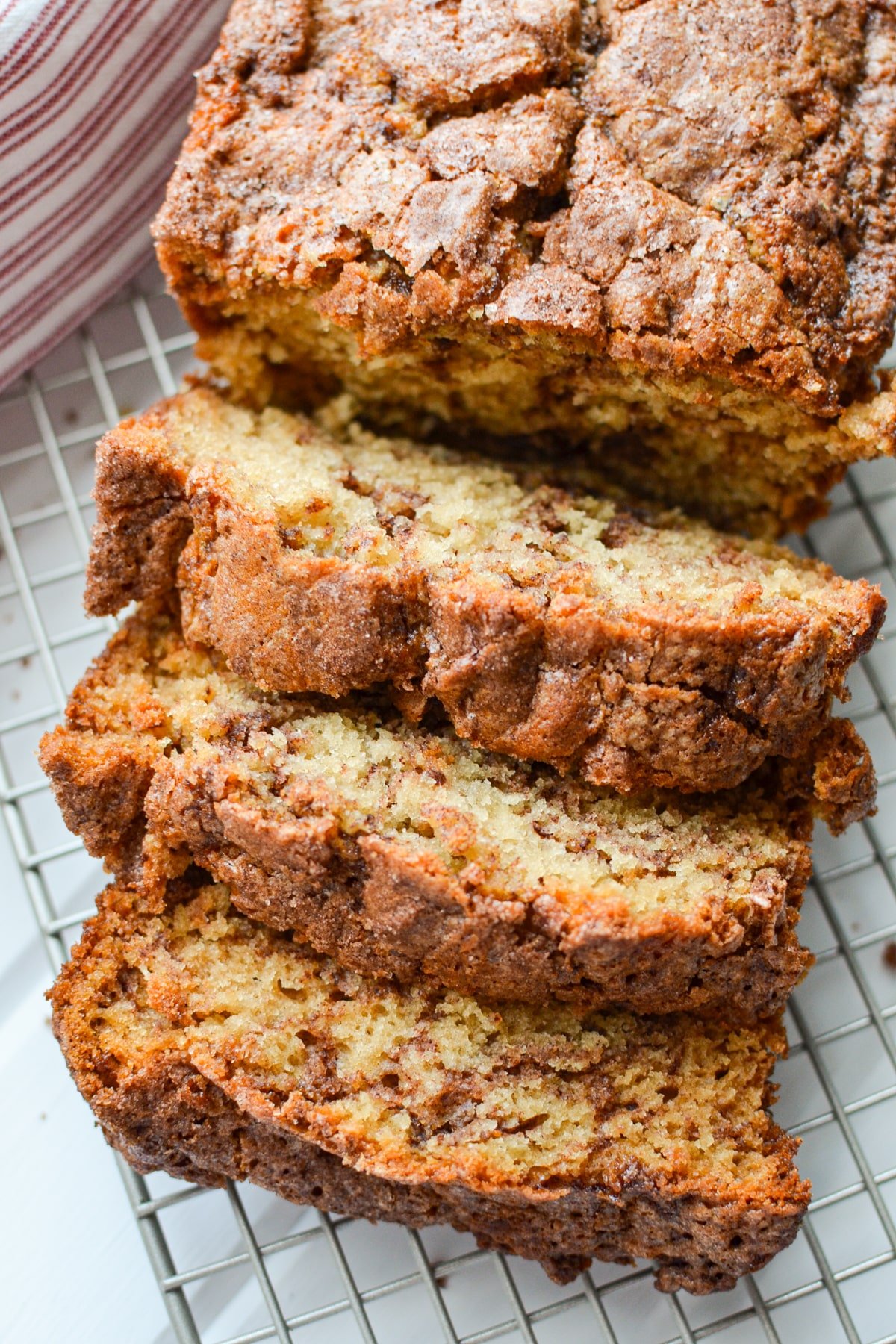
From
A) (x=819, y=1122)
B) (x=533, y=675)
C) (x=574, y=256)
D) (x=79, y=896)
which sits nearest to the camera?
(x=533, y=675)

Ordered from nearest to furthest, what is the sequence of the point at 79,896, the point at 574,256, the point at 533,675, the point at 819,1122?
the point at 533,675 → the point at 574,256 → the point at 819,1122 → the point at 79,896

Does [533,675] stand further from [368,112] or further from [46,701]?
[46,701]

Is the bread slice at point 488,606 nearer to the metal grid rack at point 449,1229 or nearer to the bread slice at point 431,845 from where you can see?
the bread slice at point 431,845

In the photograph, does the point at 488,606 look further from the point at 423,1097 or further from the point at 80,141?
the point at 80,141

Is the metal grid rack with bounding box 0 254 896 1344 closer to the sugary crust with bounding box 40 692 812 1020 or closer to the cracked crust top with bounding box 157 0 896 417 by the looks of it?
the sugary crust with bounding box 40 692 812 1020

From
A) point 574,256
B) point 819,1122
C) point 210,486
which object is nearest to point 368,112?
point 574,256

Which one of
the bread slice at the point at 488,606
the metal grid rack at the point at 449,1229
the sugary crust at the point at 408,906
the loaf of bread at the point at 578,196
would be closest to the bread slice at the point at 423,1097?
the sugary crust at the point at 408,906
